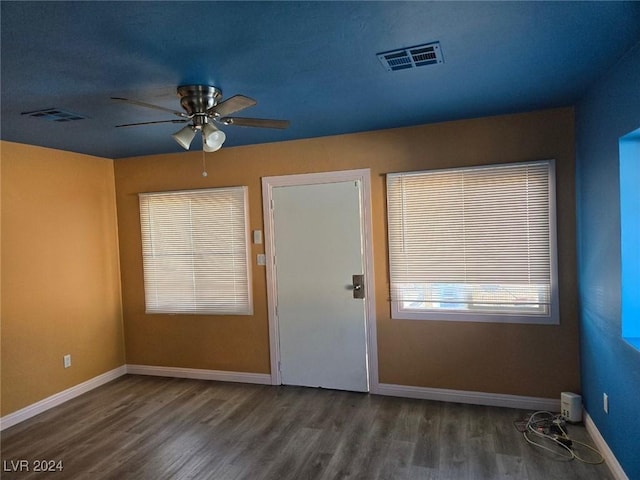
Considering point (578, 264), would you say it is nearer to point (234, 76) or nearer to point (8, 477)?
point (234, 76)

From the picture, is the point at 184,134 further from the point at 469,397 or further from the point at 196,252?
the point at 469,397

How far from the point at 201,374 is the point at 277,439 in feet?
5.39

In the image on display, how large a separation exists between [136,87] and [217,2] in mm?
1086

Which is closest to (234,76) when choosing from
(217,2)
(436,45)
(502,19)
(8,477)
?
(217,2)

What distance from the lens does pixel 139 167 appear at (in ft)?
15.3

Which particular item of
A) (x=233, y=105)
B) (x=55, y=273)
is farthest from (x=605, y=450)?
(x=55, y=273)

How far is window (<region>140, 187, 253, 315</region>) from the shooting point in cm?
434

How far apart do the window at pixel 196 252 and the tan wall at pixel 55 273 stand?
446mm

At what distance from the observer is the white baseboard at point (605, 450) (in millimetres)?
2492

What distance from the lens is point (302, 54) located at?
82.0 inches

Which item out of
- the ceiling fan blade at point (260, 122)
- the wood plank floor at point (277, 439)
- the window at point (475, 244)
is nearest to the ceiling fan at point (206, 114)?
the ceiling fan blade at point (260, 122)

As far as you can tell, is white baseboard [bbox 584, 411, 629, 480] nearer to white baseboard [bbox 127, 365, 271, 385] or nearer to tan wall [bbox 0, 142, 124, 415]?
white baseboard [bbox 127, 365, 271, 385]

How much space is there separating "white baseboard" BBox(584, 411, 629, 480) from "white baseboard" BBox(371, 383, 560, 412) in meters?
0.33

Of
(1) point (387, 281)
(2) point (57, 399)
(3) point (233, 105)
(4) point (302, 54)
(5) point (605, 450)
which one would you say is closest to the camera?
(4) point (302, 54)
